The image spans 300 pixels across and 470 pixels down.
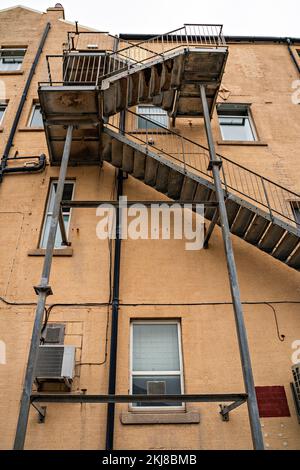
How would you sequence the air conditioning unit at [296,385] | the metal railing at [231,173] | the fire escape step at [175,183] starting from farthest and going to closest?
the metal railing at [231,173], the fire escape step at [175,183], the air conditioning unit at [296,385]

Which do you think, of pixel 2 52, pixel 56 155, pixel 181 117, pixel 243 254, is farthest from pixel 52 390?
pixel 2 52

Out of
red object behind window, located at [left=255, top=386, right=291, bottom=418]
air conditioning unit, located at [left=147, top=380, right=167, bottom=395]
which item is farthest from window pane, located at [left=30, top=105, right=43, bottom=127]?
red object behind window, located at [left=255, top=386, right=291, bottom=418]

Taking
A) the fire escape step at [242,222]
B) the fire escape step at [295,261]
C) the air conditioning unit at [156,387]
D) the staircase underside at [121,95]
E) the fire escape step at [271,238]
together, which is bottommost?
the air conditioning unit at [156,387]

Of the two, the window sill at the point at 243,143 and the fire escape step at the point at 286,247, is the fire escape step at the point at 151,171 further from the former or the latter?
the fire escape step at the point at 286,247

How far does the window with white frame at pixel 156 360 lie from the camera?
22.3 feet

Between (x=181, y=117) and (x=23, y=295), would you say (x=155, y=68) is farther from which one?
(x=23, y=295)

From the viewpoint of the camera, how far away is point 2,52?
13969 millimetres

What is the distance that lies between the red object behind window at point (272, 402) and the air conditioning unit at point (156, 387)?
1.71 metres

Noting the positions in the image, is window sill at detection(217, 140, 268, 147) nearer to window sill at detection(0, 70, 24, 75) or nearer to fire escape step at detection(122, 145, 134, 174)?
fire escape step at detection(122, 145, 134, 174)

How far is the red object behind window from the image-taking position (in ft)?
21.2

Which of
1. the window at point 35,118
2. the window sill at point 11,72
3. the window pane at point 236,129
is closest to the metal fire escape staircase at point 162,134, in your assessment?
the window pane at point 236,129

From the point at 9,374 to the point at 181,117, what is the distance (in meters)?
8.52

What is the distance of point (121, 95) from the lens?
913 cm

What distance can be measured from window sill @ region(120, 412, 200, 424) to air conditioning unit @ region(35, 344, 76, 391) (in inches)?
45.8
